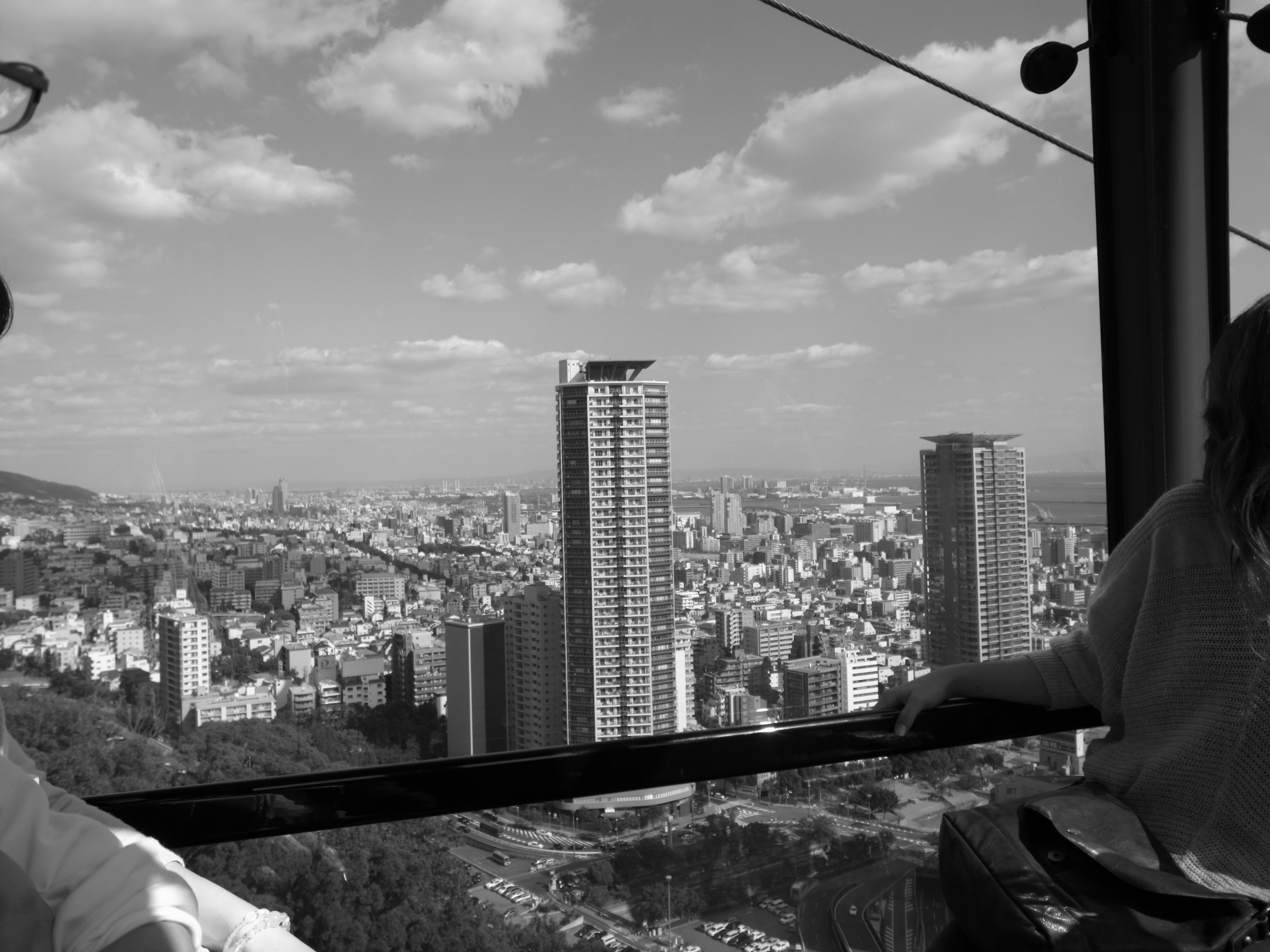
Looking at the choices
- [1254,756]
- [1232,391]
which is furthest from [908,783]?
[1232,391]

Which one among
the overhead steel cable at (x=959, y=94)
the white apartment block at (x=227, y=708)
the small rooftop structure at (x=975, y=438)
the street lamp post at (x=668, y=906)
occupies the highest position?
the overhead steel cable at (x=959, y=94)

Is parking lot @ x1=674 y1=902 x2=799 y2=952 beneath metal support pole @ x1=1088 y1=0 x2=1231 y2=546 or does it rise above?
beneath

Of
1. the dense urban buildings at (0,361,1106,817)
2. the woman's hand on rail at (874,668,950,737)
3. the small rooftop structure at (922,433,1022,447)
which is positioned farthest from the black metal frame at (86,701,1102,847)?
the small rooftop structure at (922,433,1022,447)

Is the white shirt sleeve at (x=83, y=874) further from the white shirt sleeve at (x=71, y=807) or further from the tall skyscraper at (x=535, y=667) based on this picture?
the tall skyscraper at (x=535, y=667)

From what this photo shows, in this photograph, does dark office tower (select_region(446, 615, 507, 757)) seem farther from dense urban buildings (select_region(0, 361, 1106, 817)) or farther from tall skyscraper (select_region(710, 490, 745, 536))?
tall skyscraper (select_region(710, 490, 745, 536))

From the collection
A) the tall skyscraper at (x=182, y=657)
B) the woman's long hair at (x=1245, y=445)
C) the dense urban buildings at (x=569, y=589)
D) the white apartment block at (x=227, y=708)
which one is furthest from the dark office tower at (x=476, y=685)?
the woman's long hair at (x=1245, y=445)
